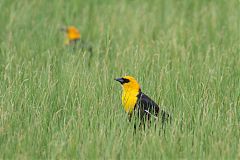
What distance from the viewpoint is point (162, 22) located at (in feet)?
34.4

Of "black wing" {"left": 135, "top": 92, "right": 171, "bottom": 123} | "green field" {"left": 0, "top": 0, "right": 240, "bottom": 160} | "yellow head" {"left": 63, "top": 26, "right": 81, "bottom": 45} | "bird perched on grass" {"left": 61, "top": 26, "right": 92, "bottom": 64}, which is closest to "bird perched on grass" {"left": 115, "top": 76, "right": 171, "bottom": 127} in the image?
"black wing" {"left": 135, "top": 92, "right": 171, "bottom": 123}

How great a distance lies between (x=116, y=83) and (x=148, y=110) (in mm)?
1260

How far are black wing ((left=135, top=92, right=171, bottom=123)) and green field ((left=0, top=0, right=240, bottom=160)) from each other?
0.50 feet

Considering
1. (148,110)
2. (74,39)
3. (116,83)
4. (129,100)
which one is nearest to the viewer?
(148,110)

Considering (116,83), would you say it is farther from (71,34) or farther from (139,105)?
(71,34)

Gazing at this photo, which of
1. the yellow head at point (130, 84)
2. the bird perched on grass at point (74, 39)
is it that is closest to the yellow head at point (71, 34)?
the bird perched on grass at point (74, 39)

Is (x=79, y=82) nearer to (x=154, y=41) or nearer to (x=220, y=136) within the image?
(x=220, y=136)

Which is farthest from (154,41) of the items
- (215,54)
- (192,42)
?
(215,54)

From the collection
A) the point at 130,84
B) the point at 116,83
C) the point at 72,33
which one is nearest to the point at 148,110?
the point at 130,84

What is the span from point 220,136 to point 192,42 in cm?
348

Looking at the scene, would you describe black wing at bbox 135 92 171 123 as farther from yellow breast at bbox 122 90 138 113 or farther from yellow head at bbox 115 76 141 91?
yellow head at bbox 115 76 141 91

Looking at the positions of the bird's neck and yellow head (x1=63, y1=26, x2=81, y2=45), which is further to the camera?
yellow head (x1=63, y1=26, x2=81, y2=45)

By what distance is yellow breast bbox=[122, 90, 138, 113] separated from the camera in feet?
20.5

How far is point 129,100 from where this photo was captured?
6.29m
